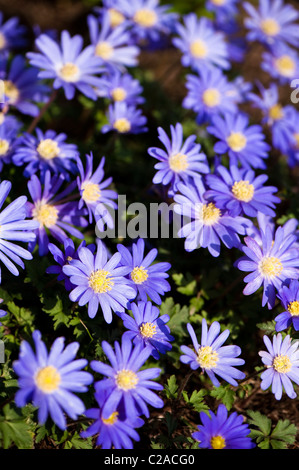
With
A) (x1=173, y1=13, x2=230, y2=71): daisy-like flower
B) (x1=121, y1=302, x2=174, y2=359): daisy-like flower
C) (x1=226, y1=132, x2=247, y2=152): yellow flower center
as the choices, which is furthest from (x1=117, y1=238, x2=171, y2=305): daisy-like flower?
(x1=173, y1=13, x2=230, y2=71): daisy-like flower

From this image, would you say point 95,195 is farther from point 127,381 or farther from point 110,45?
point 110,45

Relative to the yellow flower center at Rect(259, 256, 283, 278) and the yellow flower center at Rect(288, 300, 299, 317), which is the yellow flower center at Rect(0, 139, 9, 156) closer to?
the yellow flower center at Rect(259, 256, 283, 278)

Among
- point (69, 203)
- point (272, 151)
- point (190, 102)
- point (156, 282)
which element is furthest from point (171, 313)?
point (272, 151)

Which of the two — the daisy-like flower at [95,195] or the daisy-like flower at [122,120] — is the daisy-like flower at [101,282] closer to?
the daisy-like flower at [95,195]

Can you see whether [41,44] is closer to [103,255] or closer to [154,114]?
[154,114]

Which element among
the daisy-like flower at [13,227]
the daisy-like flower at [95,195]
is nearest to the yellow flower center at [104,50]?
the daisy-like flower at [95,195]
